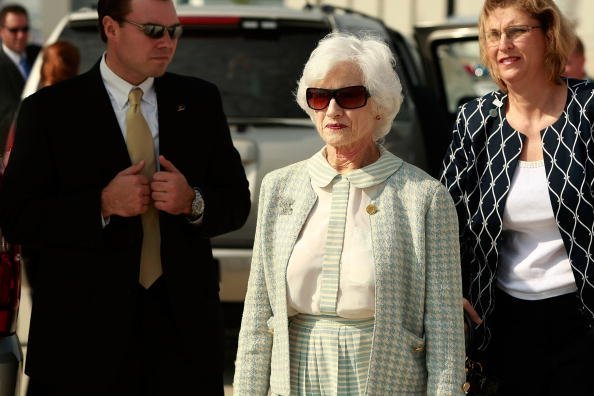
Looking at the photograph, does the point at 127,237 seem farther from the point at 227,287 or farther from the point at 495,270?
the point at 227,287

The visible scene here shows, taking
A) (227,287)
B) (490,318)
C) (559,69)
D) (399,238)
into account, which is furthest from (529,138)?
(227,287)

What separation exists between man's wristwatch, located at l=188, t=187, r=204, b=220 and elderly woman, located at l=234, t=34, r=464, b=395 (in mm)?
405

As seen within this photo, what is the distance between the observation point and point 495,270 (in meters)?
4.38

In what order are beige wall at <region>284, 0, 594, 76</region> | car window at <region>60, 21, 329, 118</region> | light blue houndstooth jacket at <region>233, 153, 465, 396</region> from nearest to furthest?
light blue houndstooth jacket at <region>233, 153, 465, 396</region>, car window at <region>60, 21, 329, 118</region>, beige wall at <region>284, 0, 594, 76</region>

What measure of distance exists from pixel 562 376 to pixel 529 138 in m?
0.75

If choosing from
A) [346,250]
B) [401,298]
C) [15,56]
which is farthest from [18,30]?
[401,298]

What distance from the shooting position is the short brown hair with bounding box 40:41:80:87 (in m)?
7.33

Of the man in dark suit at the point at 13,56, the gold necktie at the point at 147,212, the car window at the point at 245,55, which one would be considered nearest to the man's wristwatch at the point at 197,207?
the gold necktie at the point at 147,212

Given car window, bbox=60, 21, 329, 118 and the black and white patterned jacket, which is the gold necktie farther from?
car window, bbox=60, 21, 329, 118

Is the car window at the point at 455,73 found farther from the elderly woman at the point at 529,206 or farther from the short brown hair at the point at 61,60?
the elderly woman at the point at 529,206

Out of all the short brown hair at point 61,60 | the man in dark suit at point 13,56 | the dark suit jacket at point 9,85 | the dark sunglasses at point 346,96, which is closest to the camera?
the dark sunglasses at point 346,96

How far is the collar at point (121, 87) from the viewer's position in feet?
14.5

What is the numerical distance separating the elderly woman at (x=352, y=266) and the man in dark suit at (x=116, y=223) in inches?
18.0

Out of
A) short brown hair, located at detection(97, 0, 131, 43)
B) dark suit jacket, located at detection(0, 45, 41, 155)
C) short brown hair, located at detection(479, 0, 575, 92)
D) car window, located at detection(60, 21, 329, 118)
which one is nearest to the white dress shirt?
short brown hair, located at detection(97, 0, 131, 43)
